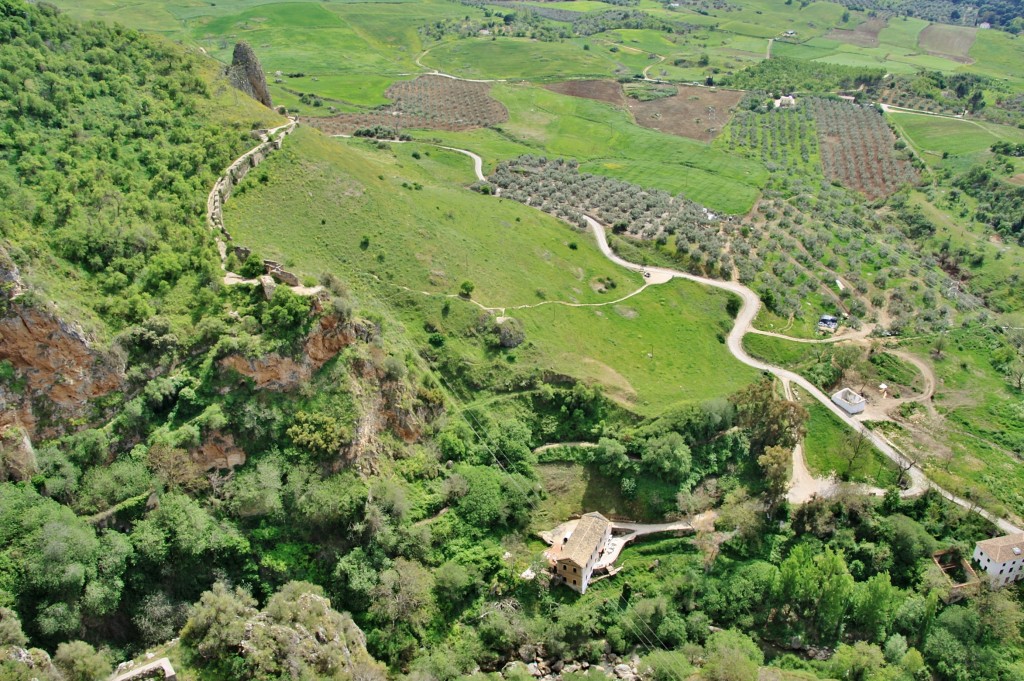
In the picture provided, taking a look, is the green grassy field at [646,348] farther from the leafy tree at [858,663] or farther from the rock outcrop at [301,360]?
the leafy tree at [858,663]

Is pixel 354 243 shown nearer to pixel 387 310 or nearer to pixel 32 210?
pixel 387 310

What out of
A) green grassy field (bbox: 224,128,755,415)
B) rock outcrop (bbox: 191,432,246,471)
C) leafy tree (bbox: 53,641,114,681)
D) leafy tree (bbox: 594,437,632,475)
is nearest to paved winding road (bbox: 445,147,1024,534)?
green grassy field (bbox: 224,128,755,415)

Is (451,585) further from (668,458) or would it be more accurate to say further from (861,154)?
(861,154)

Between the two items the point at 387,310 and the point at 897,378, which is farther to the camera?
the point at 897,378

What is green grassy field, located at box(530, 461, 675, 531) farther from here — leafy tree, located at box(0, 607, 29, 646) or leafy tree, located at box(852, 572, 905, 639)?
leafy tree, located at box(0, 607, 29, 646)

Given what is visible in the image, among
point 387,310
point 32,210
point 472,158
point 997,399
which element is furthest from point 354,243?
point 997,399

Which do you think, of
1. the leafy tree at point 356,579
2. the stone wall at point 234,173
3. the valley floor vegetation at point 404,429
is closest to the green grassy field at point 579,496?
the valley floor vegetation at point 404,429

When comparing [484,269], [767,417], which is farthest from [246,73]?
[767,417]
